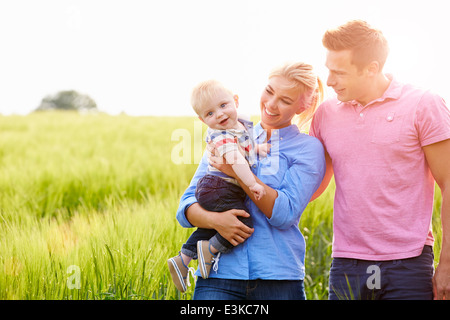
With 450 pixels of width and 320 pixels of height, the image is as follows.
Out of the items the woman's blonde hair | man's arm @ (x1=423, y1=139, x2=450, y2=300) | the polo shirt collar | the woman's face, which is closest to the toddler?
the woman's face

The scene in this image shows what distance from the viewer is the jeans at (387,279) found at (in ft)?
5.82

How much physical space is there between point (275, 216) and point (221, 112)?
0.41 meters

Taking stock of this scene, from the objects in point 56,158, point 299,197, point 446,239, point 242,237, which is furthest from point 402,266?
point 56,158

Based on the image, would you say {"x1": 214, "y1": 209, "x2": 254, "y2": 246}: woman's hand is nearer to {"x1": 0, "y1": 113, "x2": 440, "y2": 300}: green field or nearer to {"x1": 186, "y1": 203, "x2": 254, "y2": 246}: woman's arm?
{"x1": 186, "y1": 203, "x2": 254, "y2": 246}: woman's arm

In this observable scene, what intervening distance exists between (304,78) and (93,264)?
4.02 ft

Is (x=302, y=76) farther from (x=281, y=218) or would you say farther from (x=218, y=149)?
(x=281, y=218)

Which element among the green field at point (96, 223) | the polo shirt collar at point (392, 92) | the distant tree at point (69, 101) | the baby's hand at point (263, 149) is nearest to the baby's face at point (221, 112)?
the baby's hand at point (263, 149)

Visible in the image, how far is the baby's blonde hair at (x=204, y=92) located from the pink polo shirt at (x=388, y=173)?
1.67ft

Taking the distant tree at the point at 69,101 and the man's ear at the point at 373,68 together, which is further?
the distant tree at the point at 69,101

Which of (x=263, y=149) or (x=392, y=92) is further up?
(x=392, y=92)

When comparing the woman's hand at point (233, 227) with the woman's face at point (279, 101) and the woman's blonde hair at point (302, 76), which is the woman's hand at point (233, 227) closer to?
the woman's face at point (279, 101)

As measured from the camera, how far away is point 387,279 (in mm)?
1804

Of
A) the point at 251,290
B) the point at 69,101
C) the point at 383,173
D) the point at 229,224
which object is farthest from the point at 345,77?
the point at 69,101
